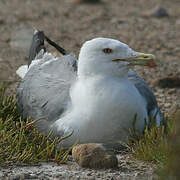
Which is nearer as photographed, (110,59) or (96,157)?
(96,157)

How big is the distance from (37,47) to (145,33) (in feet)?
13.1

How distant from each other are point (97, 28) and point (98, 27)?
73 millimetres

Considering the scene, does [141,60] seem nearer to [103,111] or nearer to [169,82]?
[103,111]

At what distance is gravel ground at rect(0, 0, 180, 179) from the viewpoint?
26.9 ft

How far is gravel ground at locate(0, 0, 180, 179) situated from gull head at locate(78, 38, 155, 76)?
1601 mm

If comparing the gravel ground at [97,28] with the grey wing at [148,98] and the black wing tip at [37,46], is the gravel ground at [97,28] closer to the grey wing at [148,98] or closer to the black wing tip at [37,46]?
the black wing tip at [37,46]

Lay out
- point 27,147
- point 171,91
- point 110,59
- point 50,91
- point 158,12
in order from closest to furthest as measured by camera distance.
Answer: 1. point 27,147
2. point 110,59
3. point 50,91
4. point 171,91
5. point 158,12

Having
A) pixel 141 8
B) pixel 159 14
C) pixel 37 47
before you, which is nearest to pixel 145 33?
pixel 159 14

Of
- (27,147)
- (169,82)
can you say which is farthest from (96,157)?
(169,82)

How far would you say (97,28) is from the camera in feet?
35.9

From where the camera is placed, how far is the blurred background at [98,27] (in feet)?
27.4

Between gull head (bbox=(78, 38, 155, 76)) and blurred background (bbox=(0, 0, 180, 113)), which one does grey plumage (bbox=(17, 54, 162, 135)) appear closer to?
gull head (bbox=(78, 38, 155, 76))

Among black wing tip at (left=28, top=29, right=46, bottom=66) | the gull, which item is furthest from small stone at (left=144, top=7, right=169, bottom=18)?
the gull

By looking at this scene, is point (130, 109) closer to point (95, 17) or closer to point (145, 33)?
point (145, 33)
